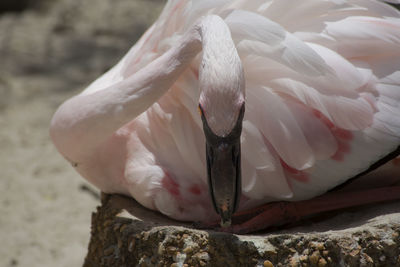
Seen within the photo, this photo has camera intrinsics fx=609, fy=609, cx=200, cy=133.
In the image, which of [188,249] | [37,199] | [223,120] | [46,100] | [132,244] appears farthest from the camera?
[46,100]

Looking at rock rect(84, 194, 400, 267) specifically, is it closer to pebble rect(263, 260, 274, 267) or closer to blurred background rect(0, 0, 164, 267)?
pebble rect(263, 260, 274, 267)

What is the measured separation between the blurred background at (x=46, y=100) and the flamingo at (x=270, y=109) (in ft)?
4.07

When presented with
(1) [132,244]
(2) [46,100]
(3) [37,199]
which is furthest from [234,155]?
(2) [46,100]

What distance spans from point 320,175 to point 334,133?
182mm

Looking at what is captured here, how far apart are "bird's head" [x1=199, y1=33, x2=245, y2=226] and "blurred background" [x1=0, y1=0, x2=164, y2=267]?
1732mm

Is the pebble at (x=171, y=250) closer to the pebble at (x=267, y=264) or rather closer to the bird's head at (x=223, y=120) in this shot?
the bird's head at (x=223, y=120)

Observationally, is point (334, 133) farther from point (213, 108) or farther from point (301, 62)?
point (213, 108)

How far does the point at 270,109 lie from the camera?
2.45 meters

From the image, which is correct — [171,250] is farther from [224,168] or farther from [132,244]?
[224,168]

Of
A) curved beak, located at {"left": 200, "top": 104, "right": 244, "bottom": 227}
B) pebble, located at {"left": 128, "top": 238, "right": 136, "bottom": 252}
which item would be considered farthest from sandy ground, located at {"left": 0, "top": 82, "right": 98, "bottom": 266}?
curved beak, located at {"left": 200, "top": 104, "right": 244, "bottom": 227}

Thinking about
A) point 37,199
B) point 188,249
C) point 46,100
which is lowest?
point 37,199

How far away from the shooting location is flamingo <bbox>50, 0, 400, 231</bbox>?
95.3 inches

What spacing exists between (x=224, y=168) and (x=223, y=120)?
0.17 metres

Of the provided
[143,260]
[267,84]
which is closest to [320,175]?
[267,84]
